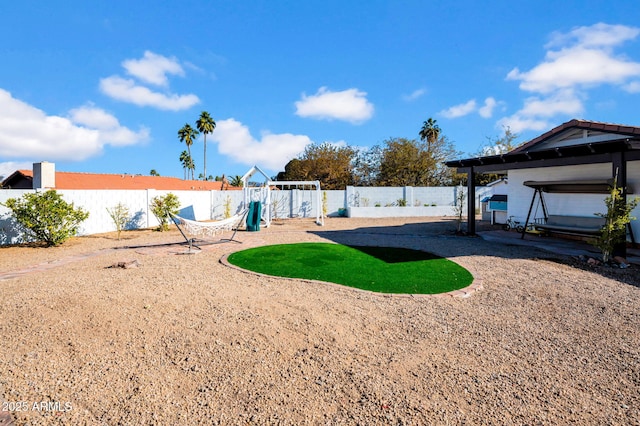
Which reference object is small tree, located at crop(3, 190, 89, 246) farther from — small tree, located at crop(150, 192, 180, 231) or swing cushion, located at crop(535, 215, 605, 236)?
swing cushion, located at crop(535, 215, 605, 236)

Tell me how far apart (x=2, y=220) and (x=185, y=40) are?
26.7ft

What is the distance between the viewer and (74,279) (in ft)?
17.9

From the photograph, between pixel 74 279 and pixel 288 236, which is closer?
pixel 74 279

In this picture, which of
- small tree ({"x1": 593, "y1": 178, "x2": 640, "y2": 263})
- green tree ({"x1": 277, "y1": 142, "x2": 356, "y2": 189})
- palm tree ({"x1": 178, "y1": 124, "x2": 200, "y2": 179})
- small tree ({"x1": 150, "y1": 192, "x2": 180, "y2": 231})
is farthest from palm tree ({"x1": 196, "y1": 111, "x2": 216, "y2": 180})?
small tree ({"x1": 593, "y1": 178, "x2": 640, "y2": 263})

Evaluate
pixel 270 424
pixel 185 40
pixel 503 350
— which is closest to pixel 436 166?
pixel 185 40

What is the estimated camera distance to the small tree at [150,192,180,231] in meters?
12.6

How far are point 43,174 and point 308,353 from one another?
1300 centimetres

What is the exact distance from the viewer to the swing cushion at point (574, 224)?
9062 mm

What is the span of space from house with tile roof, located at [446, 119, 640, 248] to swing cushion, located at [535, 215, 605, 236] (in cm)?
13

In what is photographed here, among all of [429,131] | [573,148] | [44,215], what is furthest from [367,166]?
[44,215]

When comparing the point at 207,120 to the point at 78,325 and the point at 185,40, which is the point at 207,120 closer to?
the point at 185,40

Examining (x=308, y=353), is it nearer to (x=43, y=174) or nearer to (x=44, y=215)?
(x=44, y=215)

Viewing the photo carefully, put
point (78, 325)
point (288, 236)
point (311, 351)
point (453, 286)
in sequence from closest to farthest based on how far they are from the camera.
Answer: point (311, 351), point (78, 325), point (453, 286), point (288, 236)

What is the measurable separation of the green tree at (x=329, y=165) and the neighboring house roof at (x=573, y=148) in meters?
16.1
